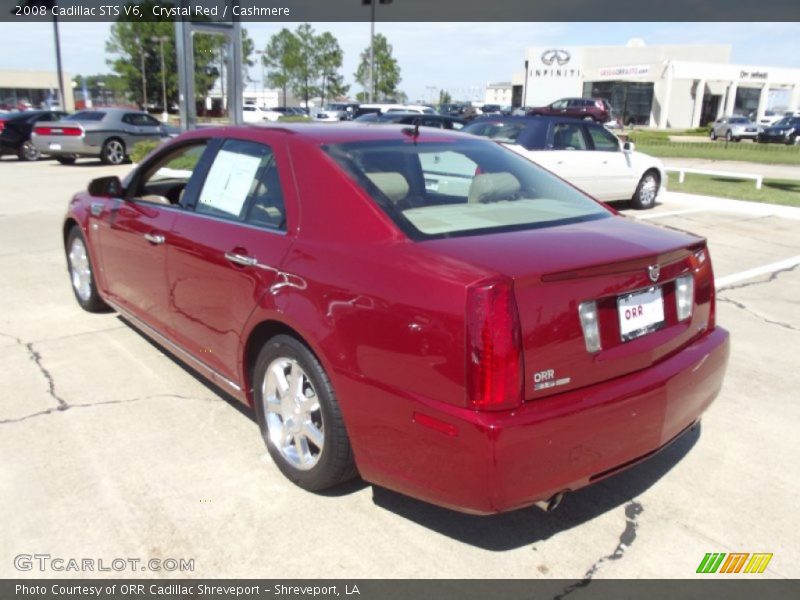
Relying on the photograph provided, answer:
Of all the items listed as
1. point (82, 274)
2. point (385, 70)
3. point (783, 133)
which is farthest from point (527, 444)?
point (385, 70)

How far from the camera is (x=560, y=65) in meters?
67.7

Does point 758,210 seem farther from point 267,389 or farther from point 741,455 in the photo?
point 267,389

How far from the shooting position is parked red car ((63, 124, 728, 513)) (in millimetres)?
2398

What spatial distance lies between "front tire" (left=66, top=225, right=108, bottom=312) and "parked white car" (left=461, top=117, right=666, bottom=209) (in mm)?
6272

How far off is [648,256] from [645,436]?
711 mm

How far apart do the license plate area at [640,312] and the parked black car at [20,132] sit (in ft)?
A: 69.9

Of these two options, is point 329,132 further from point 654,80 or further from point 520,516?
point 654,80

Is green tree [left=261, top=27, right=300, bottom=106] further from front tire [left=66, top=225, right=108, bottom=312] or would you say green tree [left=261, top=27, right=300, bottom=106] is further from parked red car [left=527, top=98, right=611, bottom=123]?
front tire [left=66, top=225, right=108, bottom=312]

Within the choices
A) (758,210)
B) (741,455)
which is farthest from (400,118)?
(741,455)

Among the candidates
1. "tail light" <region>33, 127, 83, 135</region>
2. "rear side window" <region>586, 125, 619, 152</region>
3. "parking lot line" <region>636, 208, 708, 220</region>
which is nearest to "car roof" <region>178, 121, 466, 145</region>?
"rear side window" <region>586, 125, 619, 152</region>

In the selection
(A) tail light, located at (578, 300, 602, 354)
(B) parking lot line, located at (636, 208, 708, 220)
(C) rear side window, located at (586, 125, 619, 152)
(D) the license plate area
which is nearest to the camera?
(A) tail light, located at (578, 300, 602, 354)

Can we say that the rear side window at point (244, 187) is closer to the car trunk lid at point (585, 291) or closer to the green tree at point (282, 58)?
the car trunk lid at point (585, 291)

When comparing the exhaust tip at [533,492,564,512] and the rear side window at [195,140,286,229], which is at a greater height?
→ the rear side window at [195,140,286,229]

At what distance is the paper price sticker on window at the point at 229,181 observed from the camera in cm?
352
